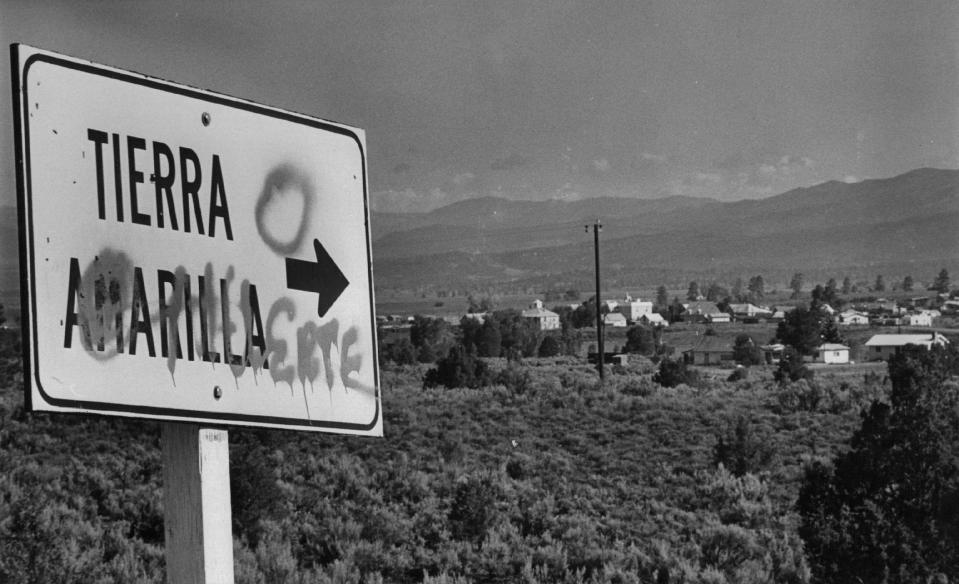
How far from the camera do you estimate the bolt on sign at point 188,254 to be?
1063 mm

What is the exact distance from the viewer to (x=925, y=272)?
45406 mm

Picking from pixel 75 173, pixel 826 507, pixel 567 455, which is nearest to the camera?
pixel 75 173

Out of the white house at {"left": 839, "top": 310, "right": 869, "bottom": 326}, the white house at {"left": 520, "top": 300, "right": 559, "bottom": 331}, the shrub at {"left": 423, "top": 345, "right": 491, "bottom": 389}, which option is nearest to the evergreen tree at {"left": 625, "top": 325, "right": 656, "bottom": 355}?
the white house at {"left": 520, "top": 300, "right": 559, "bottom": 331}

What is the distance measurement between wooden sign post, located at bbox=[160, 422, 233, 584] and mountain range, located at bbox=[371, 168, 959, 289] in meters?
41.3

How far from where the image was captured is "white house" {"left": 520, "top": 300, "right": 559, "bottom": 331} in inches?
1131

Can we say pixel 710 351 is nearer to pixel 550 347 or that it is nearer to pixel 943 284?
pixel 550 347

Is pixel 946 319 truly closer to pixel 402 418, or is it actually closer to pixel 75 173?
pixel 402 418

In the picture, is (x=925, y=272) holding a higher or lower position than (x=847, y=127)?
lower

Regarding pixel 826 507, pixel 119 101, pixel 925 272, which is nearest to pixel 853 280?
pixel 925 272

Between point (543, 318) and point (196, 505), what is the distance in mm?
29079

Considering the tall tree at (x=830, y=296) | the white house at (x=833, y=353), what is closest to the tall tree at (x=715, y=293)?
the tall tree at (x=830, y=296)

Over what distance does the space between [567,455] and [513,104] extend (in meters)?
27.4

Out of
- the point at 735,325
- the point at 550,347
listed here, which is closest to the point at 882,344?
the point at 735,325

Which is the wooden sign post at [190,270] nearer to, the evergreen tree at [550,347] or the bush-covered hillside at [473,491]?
the bush-covered hillside at [473,491]
